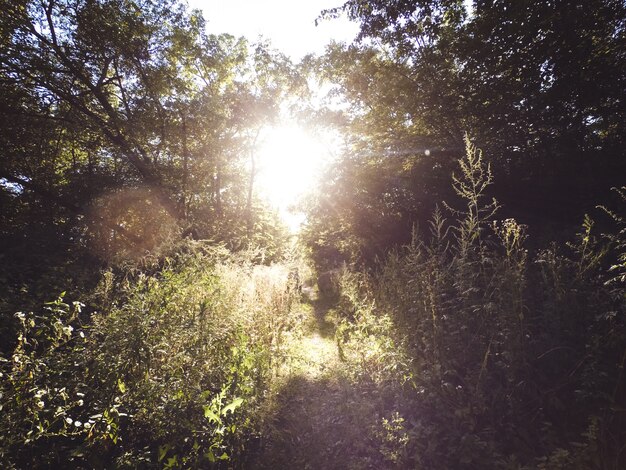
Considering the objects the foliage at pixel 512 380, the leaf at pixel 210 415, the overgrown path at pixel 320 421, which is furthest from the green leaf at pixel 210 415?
the foliage at pixel 512 380

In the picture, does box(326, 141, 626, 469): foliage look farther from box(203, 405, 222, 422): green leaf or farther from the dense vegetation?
box(203, 405, 222, 422): green leaf

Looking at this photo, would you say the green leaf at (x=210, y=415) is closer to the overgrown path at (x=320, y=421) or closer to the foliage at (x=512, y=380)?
the overgrown path at (x=320, y=421)

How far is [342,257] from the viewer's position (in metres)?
11.1

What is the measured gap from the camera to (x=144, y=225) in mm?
11758

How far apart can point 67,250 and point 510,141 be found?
11568 millimetres

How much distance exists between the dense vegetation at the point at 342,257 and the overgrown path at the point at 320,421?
0.09ft

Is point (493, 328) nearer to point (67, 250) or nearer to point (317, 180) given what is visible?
point (317, 180)

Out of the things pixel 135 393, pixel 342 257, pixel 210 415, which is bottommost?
pixel 210 415

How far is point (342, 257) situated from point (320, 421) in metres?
8.04

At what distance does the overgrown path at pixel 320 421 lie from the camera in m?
2.75

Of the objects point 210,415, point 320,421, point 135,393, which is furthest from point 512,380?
Answer: point 135,393

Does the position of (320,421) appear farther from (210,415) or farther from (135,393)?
(135,393)

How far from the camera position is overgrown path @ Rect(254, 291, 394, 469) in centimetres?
275

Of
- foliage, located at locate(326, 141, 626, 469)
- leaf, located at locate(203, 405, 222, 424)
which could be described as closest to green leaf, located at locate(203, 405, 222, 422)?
leaf, located at locate(203, 405, 222, 424)
